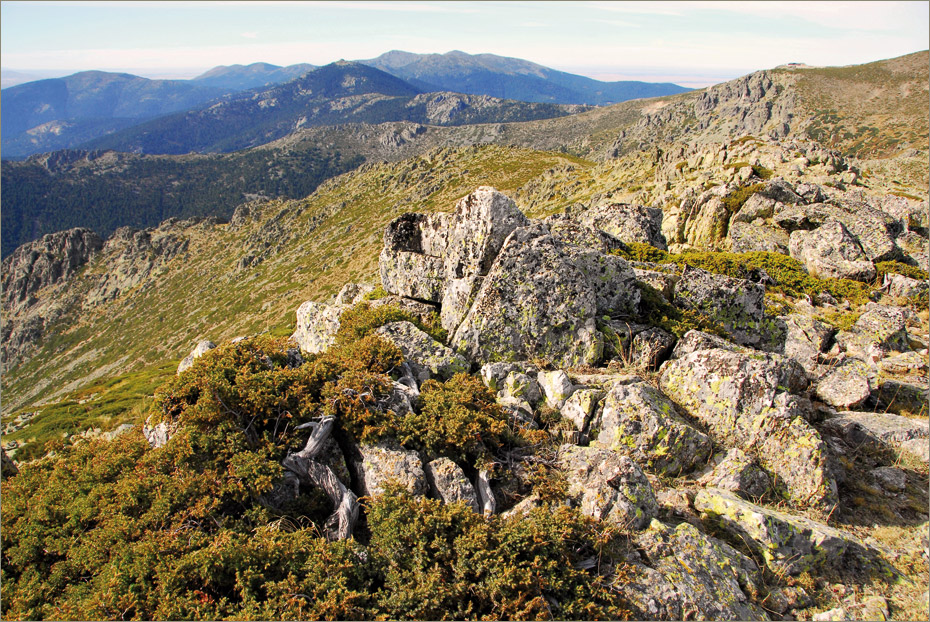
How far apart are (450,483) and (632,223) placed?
24.0 metres

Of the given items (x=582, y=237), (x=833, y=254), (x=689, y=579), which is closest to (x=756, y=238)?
(x=833, y=254)

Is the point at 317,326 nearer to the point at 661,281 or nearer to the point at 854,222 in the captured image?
the point at 661,281

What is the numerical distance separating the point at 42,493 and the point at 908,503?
16774 mm

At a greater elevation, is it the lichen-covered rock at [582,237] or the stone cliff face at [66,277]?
the lichen-covered rock at [582,237]

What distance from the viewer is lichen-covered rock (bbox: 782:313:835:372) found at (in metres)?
14.8

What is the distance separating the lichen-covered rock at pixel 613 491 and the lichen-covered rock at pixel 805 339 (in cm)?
A: 1046

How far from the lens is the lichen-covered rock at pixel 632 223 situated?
27141 mm

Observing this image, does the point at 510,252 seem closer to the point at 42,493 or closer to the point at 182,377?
the point at 182,377

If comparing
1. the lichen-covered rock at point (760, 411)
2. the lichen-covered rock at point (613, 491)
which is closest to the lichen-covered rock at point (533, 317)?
the lichen-covered rock at point (760, 411)

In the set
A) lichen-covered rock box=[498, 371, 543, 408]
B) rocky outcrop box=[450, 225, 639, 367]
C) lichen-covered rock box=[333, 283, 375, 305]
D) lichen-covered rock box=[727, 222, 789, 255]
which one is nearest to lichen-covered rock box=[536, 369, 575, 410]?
lichen-covered rock box=[498, 371, 543, 408]

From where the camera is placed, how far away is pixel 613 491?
745 cm

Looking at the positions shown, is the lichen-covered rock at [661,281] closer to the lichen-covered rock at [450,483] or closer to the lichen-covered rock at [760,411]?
the lichen-covered rock at [760,411]

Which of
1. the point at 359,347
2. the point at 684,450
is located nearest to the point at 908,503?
the point at 684,450

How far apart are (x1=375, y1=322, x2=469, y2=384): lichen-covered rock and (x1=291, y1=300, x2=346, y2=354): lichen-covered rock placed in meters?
2.65
